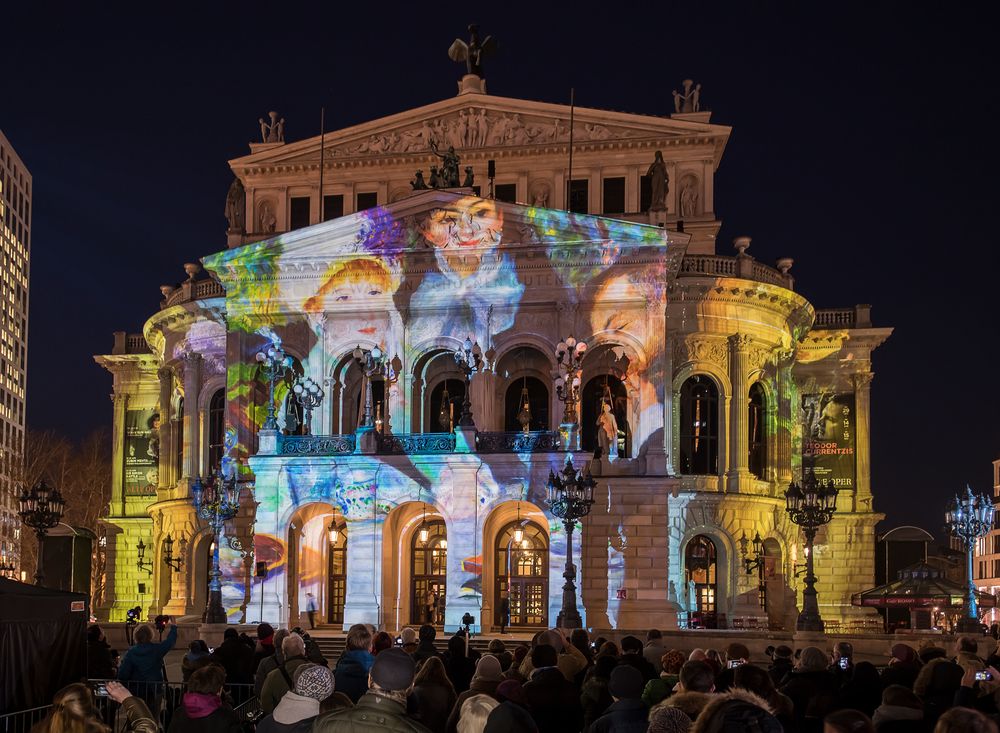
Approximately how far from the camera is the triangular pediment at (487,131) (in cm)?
5300

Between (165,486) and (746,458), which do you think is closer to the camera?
(746,458)

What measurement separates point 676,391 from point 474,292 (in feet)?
26.5

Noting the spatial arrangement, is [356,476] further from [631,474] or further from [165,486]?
[165,486]

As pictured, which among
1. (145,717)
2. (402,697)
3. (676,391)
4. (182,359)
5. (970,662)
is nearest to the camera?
(402,697)

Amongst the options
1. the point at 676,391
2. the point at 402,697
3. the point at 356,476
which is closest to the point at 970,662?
the point at 402,697

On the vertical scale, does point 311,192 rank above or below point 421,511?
above

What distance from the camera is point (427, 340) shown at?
4709 cm

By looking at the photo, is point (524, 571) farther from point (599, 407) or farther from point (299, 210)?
point (299, 210)

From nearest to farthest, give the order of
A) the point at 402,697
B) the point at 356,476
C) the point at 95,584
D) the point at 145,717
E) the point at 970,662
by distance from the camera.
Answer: the point at 402,697 → the point at 145,717 → the point at 970,662 → the point at 356,476 → the point at 95,584

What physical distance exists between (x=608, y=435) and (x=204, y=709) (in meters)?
36.5

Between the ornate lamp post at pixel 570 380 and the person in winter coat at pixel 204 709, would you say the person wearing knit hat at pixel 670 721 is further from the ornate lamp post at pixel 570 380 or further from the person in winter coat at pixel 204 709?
the ornate lamp post at pixel 570 380

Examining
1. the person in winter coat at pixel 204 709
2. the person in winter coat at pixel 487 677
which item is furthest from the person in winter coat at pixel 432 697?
the person in winter coat at pixel 204 709

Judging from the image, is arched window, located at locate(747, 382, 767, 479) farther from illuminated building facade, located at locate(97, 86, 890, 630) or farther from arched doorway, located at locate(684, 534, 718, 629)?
arched doorway, located at locate(684, 534, 718, 629)

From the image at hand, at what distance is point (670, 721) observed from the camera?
7.70 metres
